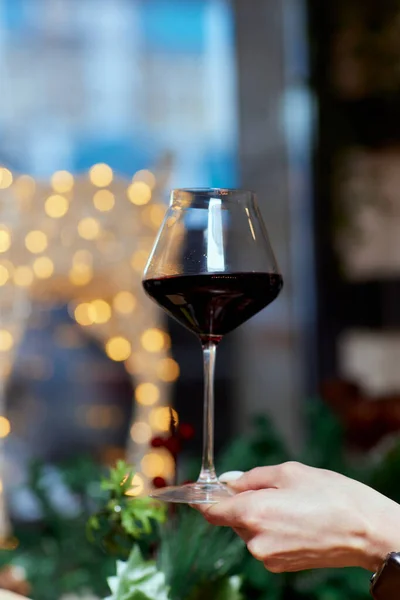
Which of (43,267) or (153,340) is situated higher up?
(43,267)

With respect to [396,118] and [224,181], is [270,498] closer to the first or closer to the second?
[396,118]

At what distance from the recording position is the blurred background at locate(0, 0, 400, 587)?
10.8ft

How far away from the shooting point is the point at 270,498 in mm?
467

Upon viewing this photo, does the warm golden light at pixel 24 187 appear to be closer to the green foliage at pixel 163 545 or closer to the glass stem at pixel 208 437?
the green foliage at pixel 163 545

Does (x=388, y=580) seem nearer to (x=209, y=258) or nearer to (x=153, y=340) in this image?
(x=209, y=258)

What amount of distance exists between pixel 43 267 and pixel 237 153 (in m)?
2.17

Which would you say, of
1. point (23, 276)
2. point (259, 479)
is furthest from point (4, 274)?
point (259, 479)

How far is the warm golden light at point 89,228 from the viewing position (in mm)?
1804

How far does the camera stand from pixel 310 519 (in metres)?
0.47

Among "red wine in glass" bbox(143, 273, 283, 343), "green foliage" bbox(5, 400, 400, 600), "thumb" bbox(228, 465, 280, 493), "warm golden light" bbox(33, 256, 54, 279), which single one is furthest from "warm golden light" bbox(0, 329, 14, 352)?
"thumb" bbox(228, 465, 280, 493)

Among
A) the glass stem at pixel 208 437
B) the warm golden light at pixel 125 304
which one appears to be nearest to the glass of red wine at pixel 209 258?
the glass stem at pixel 208 437

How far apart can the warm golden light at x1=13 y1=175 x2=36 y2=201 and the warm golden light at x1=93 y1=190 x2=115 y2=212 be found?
13 cm

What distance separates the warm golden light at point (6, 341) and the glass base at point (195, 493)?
124 cm

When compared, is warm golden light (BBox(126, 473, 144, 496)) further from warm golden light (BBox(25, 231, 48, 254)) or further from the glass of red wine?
warm golden light (BBox(25, 231, 48, 254))
